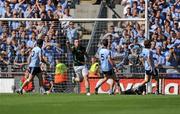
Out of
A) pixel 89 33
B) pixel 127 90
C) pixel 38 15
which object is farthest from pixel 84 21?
pixel 127 90

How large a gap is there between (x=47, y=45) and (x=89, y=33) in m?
1.68

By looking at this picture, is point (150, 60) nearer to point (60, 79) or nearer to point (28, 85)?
point (60, 79)

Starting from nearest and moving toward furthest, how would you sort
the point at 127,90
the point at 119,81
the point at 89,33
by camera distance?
the point at 127,90 < the point at 119,81 < the point at 89,33

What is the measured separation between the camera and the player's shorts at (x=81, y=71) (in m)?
24.0

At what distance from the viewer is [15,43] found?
2730 cm

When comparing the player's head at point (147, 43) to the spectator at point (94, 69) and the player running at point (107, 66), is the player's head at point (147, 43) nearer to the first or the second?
the player running at point (107, 66)

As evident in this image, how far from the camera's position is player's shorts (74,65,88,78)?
78.9 feet

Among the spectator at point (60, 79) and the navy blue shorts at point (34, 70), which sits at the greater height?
the navy blue shorts at point (34, 70)

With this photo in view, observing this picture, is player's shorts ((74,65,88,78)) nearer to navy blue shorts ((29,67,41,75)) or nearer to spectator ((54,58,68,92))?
navy blue shorts ((29,67,41,75))

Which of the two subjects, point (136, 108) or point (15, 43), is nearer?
point (136, 108)

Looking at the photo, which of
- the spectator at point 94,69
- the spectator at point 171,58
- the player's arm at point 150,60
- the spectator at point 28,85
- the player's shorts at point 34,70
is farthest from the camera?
the spectator at point 94,69

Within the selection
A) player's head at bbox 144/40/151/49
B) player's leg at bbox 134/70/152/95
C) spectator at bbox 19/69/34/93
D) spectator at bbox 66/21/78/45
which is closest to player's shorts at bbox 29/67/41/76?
spectator at bbox 19/69/34/93

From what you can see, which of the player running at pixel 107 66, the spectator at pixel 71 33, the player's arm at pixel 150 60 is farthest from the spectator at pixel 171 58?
the spectator at pixel 71 33

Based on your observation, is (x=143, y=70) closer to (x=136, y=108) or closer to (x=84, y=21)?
(x=84, y=21)
